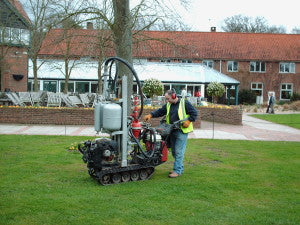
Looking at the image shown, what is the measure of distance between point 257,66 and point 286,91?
179 inches

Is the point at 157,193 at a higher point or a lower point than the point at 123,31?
lower

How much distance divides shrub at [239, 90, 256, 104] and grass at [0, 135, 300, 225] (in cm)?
3443

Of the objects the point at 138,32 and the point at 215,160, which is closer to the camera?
the point at 215,160

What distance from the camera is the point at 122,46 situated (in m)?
10.4

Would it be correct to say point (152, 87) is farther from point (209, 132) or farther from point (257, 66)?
point (257, 66)

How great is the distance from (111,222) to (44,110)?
13.7m

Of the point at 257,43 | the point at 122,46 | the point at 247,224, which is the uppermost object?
the point at 257,43

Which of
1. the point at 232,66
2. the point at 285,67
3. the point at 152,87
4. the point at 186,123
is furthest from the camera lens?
the point at 285,67

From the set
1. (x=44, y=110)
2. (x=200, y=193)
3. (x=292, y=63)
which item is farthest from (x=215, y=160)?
(x=292, y=63)

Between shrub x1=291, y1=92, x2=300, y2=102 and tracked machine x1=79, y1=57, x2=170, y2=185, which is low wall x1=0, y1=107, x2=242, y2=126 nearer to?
tracked machine x1=79, y1=57, x2=170, y2=185

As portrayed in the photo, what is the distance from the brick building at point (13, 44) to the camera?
90.8 ft

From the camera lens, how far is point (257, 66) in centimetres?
4794

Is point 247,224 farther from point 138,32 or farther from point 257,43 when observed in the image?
point 257,43

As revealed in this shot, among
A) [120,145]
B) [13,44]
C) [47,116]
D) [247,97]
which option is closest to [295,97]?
[247,97]
